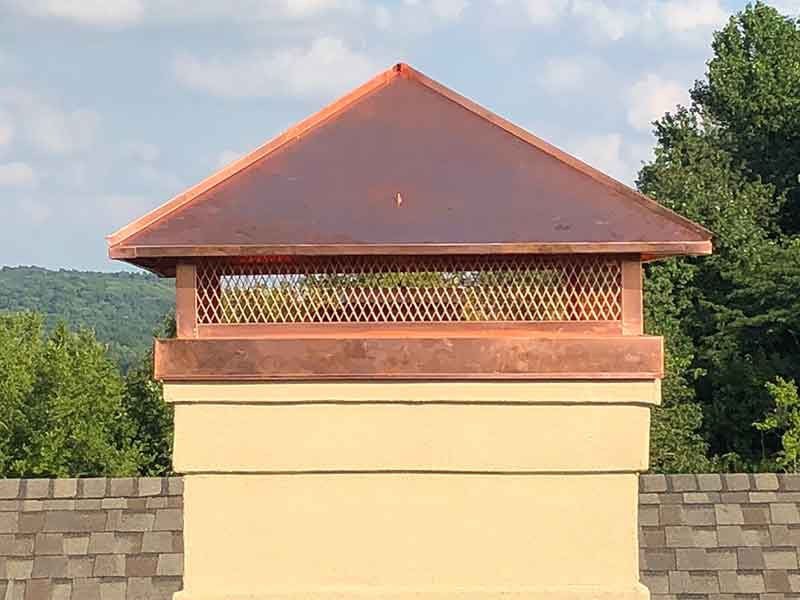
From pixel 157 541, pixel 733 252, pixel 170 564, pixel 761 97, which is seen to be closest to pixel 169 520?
pixel 157 541

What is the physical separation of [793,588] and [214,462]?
11.5 ft

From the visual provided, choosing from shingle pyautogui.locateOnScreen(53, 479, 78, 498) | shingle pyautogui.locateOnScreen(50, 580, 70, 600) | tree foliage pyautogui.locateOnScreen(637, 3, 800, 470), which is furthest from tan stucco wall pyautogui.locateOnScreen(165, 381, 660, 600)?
tree foliage pyautogui.locateOnScreen(637, 3, 800, 470)

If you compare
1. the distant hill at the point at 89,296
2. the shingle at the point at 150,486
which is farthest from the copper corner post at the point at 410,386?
the distant hill at the point at 89,296

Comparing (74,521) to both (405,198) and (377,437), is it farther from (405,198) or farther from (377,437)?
(405,198)

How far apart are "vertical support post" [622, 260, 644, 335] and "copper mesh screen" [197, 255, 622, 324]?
2 centimetres

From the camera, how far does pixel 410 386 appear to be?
10.6 ft

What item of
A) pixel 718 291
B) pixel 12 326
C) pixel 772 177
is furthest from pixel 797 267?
pixel 12 326

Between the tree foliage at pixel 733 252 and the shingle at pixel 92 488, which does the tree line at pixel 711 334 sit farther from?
the shingle at pixel 92 488

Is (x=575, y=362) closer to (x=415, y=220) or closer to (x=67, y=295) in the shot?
(x=415, y=220)

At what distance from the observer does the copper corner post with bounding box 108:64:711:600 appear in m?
3.24

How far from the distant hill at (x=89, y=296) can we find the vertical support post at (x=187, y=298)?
97.6 meters

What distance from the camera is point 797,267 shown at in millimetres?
31234

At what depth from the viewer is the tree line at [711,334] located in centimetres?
3111

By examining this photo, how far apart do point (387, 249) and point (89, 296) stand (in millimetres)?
121366
